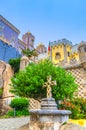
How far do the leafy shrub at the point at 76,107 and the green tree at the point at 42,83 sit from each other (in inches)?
68.3

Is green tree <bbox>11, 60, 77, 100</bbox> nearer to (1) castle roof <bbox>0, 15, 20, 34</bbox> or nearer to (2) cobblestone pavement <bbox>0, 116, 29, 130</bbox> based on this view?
(2) cobblestone pavement <bbox>0, 116, 29, 130</bbox>

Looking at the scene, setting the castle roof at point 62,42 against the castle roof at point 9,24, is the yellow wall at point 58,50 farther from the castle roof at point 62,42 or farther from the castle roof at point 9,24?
the castle roof at point 9,24

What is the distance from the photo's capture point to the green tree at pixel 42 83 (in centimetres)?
1457

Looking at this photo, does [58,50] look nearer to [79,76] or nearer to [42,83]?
[79,76]

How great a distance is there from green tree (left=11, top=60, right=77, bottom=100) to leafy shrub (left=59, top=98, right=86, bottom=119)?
68.3 inches

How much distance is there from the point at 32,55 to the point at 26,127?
31.9 meters

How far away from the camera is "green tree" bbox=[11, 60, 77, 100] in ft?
47.8

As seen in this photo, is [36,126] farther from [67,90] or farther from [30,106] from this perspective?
[30,106]

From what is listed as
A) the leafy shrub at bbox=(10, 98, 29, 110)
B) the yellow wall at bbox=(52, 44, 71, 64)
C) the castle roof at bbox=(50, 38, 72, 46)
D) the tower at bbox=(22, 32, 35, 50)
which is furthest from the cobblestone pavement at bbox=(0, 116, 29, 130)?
the tower at bbox=(22, 32, 35, 50)

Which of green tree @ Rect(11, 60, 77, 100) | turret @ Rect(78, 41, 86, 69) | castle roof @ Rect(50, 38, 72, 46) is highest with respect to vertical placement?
castle roof @ Rect(50, 38, 72, 46)

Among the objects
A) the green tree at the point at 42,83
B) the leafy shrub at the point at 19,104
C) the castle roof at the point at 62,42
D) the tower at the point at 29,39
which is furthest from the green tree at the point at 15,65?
the tower at the point at 29,39

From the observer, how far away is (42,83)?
14.3 meters

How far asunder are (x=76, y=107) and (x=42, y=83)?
3.61 meters

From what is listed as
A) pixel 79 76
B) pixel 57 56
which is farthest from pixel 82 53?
pixel 57 56
